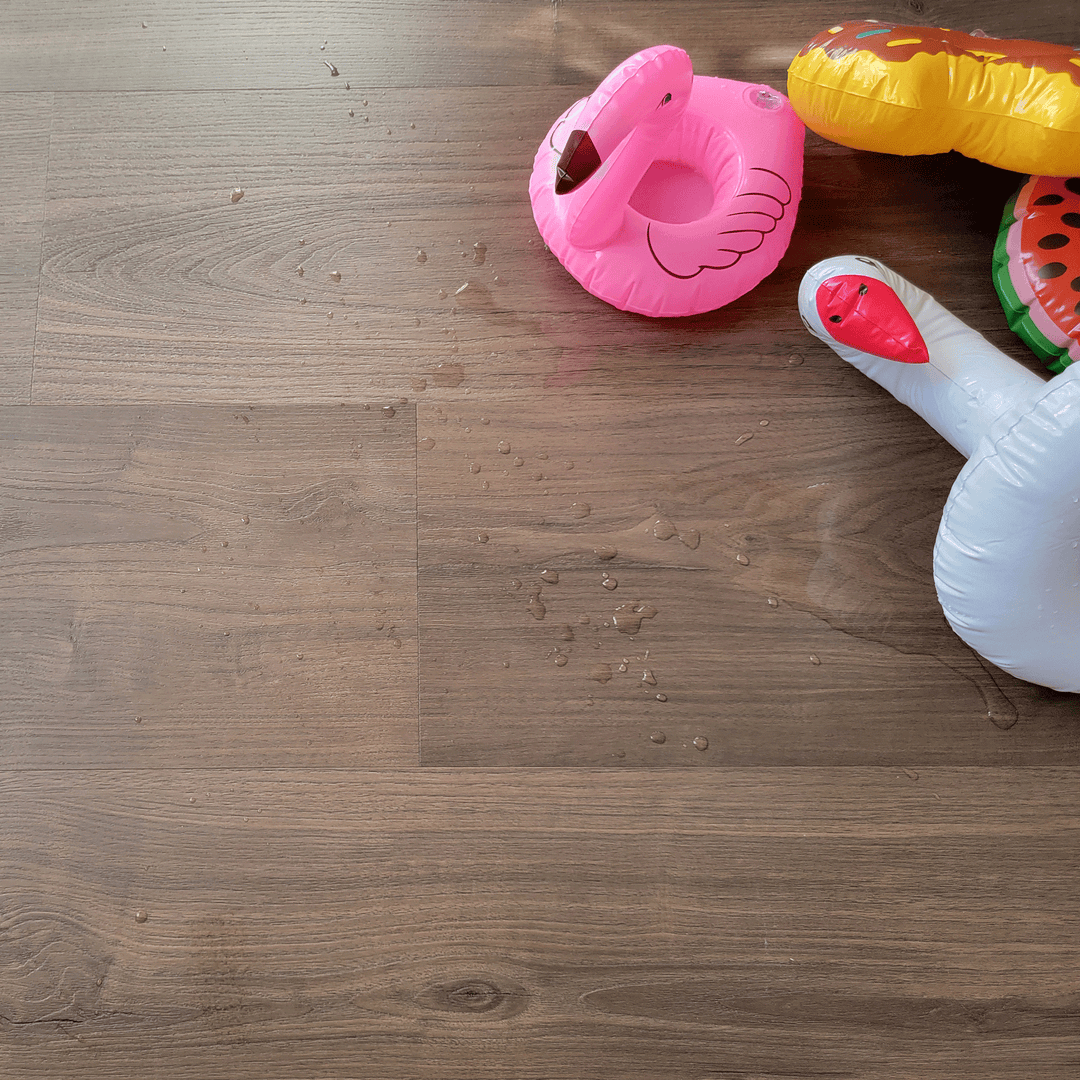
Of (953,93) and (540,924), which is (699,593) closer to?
(540,924)

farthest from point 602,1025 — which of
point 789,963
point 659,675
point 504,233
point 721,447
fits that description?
point 504,233

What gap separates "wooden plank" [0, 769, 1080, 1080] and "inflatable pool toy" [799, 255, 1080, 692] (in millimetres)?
200

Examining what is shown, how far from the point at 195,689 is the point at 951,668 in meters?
0.89

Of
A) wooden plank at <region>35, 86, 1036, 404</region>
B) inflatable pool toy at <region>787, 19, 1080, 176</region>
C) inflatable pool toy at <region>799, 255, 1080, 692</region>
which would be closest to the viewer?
inflatable pool toy at <region>799, 255, 1080, 692</region>

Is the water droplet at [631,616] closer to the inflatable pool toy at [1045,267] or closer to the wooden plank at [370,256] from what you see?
the wooden plank at [370,256]

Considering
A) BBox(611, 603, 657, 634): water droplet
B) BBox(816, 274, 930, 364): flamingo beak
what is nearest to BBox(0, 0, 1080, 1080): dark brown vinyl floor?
BBox(611, 603, 657, 634): water droplet

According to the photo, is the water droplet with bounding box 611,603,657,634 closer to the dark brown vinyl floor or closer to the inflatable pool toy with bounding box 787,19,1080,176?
the dark brown vinyl floor

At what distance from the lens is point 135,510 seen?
3.48ft

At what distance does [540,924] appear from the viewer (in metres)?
0.97

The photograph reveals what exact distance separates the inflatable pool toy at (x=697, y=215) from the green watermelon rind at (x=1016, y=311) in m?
0.25

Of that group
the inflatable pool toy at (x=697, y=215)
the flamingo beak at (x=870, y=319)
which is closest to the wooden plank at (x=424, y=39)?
the inflatable pool toy at (x=697, y=215)

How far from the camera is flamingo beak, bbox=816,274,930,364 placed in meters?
0.94

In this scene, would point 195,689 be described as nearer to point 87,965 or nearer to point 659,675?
point 87,965

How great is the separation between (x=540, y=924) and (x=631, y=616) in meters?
0.36
